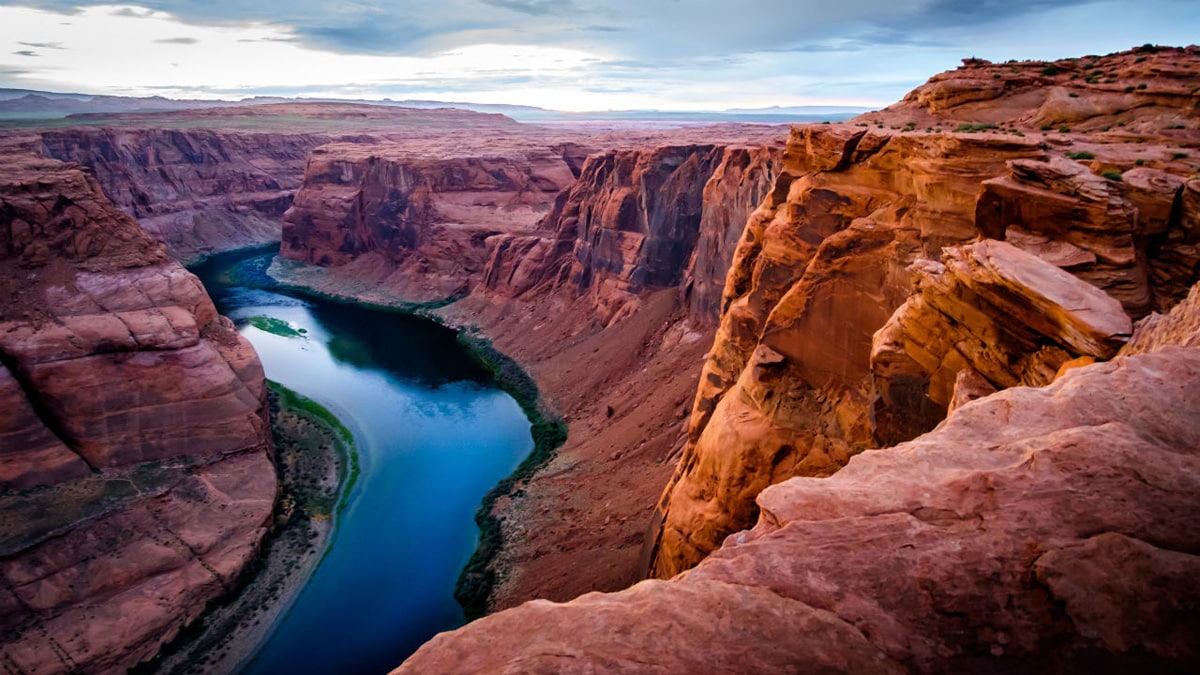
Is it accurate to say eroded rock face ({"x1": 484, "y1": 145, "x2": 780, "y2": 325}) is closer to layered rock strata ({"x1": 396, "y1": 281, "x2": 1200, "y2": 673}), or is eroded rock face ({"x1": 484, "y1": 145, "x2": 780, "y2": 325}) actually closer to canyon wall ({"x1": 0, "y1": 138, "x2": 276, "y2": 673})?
canyon wall ({"x1": 0, "y1": 138, "x2": 276, "y2": 673})

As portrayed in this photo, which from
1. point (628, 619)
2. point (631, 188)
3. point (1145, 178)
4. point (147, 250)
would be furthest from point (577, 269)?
point (628, 619)

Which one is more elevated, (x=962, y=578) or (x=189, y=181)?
(x=962, y=578)

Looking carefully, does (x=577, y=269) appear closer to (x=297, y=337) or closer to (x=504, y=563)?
(x=297, y=337)

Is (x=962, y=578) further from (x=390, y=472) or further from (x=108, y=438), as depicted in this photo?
(x=390, y=472)

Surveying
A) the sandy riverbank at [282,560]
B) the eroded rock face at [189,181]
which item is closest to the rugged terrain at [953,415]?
the sandy riverbank at [282,560]

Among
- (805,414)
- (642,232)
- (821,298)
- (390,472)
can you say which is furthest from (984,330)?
(642,232)

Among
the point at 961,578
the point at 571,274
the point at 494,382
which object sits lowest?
the point at 494,382

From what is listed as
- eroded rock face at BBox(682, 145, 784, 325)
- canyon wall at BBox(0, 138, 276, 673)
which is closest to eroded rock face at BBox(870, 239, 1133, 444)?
canyon wall at BBox(0, 138, 276, 673)
